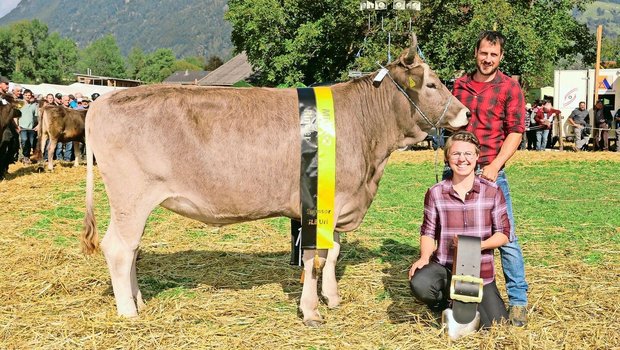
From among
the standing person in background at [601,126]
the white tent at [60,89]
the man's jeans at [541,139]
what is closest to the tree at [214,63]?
the white tent at [60,89]

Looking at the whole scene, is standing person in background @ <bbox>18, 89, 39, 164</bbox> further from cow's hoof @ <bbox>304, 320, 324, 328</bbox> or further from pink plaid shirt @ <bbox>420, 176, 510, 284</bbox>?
pink plaid shirt @ <bbox>420, 176, 510, 284</bbox>

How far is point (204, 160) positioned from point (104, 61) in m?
161

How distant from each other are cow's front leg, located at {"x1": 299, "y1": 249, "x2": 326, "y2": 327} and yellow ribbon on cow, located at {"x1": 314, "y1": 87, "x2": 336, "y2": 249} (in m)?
0.20

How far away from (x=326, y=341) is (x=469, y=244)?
132 centimetres

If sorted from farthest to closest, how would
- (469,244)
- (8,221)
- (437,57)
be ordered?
(437,57)
(8,221)
(469,244)

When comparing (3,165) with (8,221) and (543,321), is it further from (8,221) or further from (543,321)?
(543,321)

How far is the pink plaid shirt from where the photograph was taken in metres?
4.49

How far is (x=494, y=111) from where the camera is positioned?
4883mm

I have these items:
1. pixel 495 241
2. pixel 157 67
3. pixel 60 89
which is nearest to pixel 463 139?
pixel 495 241

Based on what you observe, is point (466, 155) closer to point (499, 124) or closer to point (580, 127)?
point (499, 124)

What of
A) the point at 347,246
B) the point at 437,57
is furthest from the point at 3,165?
the point at 437,57

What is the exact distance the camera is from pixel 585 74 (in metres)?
25.7

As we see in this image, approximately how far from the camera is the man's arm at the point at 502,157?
4.70 m

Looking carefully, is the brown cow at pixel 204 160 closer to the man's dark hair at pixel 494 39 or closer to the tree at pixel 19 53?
the man's dark hair at pixel 494 39
